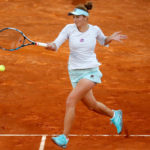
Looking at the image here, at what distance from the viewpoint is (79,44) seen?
187 inches

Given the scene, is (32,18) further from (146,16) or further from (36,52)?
(146,16)

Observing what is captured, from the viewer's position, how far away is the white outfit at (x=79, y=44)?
4766 mm

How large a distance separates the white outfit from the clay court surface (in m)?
1.38

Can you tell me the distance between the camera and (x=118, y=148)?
536cm

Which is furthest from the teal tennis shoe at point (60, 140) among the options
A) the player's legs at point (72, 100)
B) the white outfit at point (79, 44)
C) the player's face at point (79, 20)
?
the player's face at point (79, 20)

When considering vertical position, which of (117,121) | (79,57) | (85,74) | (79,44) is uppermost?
(79,44)

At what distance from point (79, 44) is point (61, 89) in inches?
142

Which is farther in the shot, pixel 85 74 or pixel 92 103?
pixel 92 103

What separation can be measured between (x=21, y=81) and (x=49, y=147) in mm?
3429

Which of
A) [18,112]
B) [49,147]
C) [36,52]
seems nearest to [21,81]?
[18,112]

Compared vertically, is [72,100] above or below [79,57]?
below

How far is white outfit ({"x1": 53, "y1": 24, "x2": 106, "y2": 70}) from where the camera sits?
477 centimetres

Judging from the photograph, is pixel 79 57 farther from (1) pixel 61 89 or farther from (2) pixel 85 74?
(1) pixel 61 89

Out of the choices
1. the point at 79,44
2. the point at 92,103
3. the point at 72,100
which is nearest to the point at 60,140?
the point at 72,100
